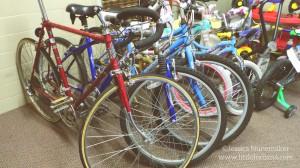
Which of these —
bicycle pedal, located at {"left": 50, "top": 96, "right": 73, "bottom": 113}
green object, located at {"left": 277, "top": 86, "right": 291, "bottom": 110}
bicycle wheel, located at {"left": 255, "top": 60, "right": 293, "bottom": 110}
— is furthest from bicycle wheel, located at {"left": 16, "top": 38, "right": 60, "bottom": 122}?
green object, located at {"left": 277, "top": 86, "right": 291, "bottom": 110}

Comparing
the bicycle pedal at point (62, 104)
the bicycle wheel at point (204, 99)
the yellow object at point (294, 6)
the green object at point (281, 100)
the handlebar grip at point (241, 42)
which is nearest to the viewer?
the bicycle wheel at point (204, 99)

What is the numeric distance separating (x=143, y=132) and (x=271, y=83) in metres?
1.20

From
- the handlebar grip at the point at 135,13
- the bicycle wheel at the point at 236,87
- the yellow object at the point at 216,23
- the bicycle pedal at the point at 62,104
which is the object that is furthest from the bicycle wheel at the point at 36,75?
the yellow object at the point at 216,23

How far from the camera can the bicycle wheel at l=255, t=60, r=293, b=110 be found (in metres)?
1.94

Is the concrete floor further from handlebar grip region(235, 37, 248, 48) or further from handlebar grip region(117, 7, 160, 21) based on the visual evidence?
handlebar grip region(117, 7, 160, 21)

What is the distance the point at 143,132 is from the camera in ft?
4.70

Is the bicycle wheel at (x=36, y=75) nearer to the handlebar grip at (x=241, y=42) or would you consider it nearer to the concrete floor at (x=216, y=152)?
the concrete floor at (x=216, y=152)

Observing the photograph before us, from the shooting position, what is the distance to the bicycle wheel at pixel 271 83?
194cm

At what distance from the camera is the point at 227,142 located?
1741 mm

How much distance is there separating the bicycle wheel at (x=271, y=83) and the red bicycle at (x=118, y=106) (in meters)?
0.61

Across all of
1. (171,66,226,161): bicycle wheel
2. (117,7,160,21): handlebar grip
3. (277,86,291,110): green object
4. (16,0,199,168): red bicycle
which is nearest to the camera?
(117,7,160,21): handlebar grip

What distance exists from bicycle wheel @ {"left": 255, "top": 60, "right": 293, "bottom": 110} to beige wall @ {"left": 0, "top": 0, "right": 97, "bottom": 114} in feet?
5.53

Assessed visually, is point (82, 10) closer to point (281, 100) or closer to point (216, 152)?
point (216, 152)

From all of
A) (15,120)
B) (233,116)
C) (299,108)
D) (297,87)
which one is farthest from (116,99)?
(297,87)
